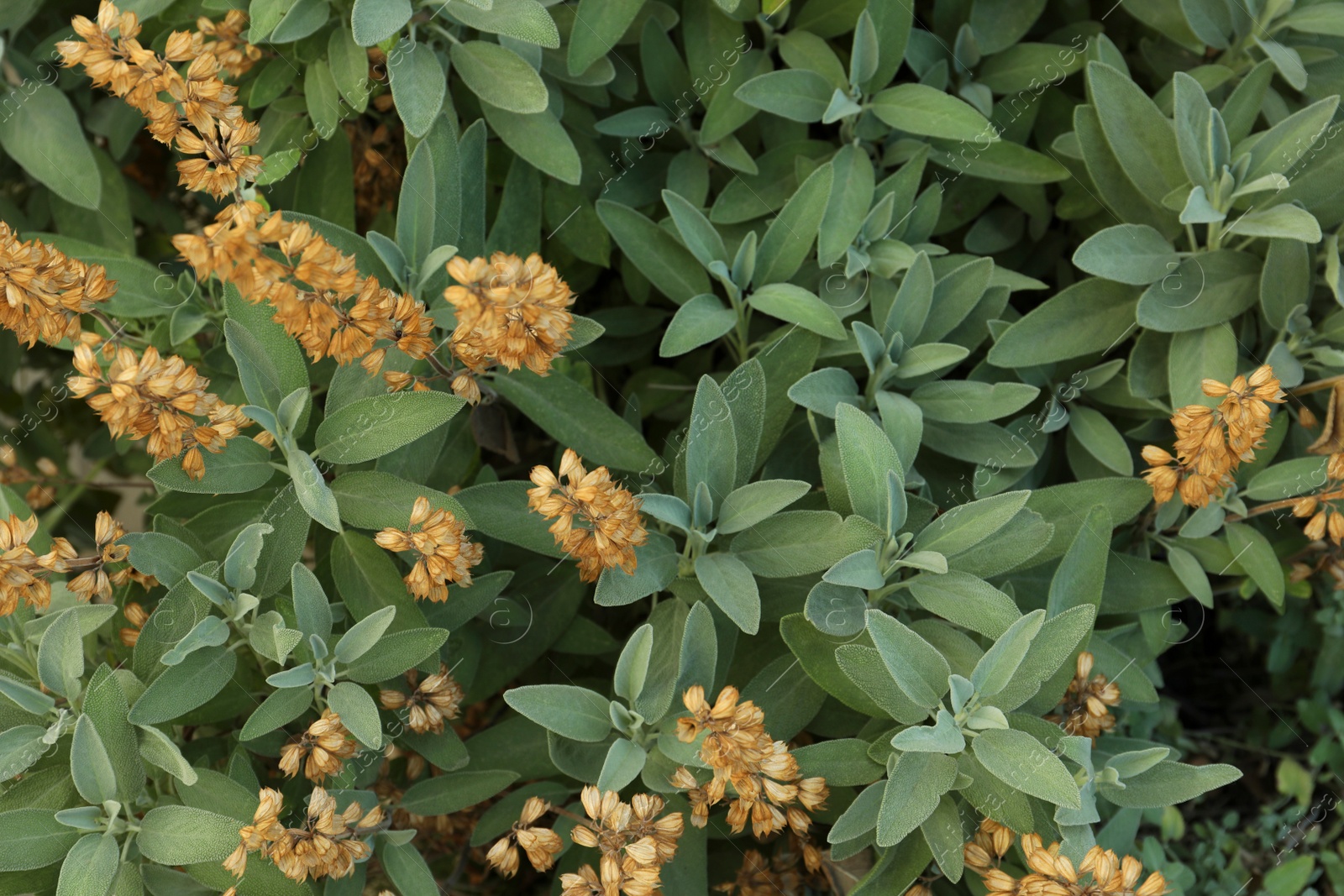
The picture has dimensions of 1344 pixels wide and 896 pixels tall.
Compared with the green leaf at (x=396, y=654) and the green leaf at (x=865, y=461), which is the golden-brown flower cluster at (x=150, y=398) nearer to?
the green leaf at (x=396, y=654)

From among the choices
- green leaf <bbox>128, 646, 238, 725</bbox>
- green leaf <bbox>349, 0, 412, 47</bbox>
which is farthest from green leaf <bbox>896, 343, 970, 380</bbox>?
green leaf <bbox>128, 646, 238, 725</bbox>

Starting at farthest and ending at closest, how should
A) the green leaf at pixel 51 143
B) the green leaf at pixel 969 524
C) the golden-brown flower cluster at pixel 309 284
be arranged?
1. the green leaf at pixel 51 143
2. the green leaf at pixel 969 524
3. the golden-brown flower cluster at pixel 309 284

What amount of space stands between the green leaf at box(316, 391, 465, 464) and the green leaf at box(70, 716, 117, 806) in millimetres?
296

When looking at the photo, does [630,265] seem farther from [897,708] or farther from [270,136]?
[897,708]

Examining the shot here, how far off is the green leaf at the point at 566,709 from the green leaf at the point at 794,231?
0.47m

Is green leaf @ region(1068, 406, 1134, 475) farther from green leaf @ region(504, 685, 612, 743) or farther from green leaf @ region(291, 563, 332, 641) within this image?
green leaf @ region(291, 563, 332, 641)

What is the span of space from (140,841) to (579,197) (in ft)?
2.57

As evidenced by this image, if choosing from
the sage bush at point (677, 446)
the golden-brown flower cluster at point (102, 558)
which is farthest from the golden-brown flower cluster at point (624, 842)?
the golden-brown flower cluster at point (102, 558)

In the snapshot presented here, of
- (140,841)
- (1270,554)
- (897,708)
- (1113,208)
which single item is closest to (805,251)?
(1113,208)

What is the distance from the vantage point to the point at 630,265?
4.15 feet

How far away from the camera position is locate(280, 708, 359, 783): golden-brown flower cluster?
0.88 metres

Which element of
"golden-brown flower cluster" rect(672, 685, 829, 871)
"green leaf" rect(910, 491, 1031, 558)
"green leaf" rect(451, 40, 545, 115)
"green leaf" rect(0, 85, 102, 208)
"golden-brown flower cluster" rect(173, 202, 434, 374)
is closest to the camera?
"golden-brown flower cluster" rect(173, 202, 434, 374)

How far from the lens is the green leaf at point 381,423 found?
88 cm

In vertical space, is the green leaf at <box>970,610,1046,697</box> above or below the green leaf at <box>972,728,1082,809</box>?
above
